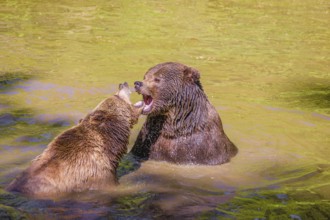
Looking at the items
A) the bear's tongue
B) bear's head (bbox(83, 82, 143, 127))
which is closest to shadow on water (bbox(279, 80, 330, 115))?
the bear's tongue

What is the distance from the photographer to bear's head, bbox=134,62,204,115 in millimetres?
9031

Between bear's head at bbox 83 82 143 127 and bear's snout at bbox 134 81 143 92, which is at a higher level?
bear's snout at bbox 134 81 143 92

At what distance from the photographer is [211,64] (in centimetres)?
1459

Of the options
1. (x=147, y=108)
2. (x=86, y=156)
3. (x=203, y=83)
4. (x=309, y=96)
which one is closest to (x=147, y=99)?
(x=147, y=108)

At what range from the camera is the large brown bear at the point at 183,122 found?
29.9 ft

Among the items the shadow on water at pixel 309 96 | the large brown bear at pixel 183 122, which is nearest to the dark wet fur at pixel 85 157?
the large brown bear at pixel 183 122

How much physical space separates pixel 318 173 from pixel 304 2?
13.8 meters

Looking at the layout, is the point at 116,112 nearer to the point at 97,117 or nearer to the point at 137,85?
the point at 97,117

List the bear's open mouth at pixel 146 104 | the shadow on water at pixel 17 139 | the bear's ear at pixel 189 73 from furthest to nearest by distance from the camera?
the bear's ear at pixel 189 73 → the bear's open mouth at pixel 146 104 → the shadow on water at pixel 17 139

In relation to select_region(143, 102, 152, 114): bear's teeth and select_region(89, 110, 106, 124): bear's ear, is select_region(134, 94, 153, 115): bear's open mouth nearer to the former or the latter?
select_region(143, 102, 152, 114): bear's teeth

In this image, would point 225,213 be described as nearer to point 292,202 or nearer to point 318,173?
point 292,202

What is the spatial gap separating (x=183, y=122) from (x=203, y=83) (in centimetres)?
413

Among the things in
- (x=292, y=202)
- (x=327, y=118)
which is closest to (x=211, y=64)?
(x=327, y=118)

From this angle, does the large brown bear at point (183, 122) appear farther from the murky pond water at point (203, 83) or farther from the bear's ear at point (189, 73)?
the murky pond water at point (203, 83)
